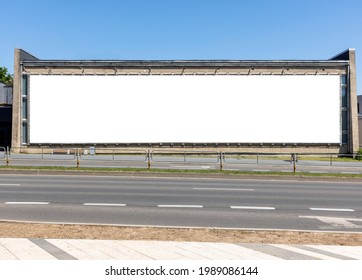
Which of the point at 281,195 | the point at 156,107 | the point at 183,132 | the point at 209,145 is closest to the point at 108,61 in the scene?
the point at 156,107

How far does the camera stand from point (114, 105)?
3728cm

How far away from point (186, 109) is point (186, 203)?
26.9m

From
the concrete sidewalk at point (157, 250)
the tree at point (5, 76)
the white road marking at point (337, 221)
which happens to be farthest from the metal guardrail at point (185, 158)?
the tree at point (5, 76)

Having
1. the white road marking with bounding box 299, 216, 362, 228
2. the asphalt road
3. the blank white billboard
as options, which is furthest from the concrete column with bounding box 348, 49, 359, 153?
the white road marking with bounding box 299, 216, 362, 228

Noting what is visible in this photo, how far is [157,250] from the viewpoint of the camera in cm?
589

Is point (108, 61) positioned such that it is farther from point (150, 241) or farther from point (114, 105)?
point (150, 241)

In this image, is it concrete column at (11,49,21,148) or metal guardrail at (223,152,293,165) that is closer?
metal guardrail at (223,152,293,165)

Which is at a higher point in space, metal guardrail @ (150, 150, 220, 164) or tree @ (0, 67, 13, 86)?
tree @ (0, 67, 13, 86)

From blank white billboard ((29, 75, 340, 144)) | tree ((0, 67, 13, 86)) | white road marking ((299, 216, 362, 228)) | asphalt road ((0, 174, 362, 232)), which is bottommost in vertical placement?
white road marking ((299, 216, 362, 228))

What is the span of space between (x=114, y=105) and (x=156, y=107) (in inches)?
187

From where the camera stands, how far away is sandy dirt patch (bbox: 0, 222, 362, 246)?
6.91 m

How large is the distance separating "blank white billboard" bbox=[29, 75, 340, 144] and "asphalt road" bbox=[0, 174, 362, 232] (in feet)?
67.7

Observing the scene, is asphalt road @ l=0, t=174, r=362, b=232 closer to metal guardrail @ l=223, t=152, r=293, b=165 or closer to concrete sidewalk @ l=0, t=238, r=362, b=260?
concrete sidewalk @ l=0, t=238, r=362, b=260

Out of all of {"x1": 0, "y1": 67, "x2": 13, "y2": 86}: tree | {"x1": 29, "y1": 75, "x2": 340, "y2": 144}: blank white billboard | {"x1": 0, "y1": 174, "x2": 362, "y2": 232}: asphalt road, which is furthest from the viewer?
{"x1": 0, "y1": 67, "x2": 13, "y2": 86}: tree
